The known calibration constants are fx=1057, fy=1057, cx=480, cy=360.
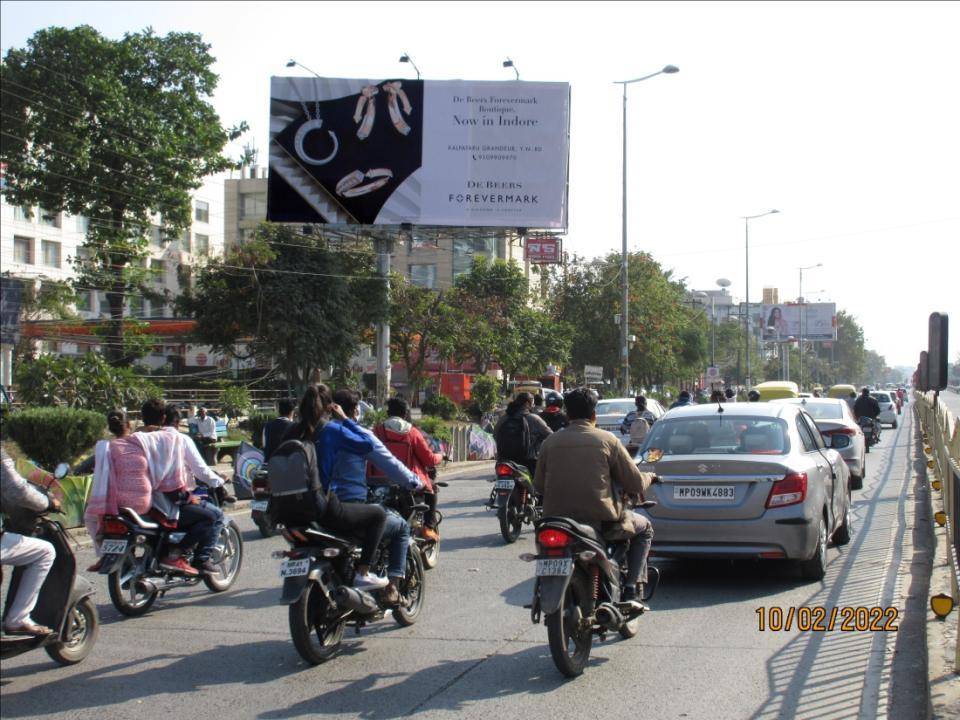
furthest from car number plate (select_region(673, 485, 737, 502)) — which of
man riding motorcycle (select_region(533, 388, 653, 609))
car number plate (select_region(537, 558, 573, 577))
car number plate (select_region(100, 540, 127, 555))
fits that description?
car number plate (select_region(100, 540, 127, 555))

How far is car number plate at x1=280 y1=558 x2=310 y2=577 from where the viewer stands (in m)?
6.39

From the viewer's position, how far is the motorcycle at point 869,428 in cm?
2622

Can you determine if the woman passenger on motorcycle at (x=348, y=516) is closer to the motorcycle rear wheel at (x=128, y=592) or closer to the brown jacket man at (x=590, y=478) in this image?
the brown jacket man at (x=590, y=478)

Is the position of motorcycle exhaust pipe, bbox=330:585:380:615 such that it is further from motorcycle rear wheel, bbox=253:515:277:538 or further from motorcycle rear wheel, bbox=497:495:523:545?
motorcycle rear wheel, bbox=253:515:277:538

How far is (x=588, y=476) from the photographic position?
6.43 meters

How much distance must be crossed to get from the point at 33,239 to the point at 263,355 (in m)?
43.1

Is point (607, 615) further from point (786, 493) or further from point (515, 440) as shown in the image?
point (515, 440)

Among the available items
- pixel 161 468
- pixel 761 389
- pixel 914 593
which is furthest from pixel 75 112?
pixel 914 593

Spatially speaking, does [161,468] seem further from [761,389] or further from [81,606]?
[761,389]

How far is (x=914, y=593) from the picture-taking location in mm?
8664

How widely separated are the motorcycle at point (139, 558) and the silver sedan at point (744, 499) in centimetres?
385

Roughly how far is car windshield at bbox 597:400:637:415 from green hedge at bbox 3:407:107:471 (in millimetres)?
11358

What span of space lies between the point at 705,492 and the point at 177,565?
14.2 ft
